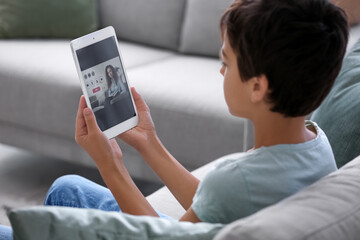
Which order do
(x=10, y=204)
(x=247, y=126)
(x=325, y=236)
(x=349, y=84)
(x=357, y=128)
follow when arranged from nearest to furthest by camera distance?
(x=325, y=236) → (x=357, y=128) → (x=349, y=84) → (x=247, y=126) → (x=10, y=204)

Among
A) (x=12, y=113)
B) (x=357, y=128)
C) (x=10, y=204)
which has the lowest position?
(x=10, y=204)

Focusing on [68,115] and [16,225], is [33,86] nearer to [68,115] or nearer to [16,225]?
[68,115]

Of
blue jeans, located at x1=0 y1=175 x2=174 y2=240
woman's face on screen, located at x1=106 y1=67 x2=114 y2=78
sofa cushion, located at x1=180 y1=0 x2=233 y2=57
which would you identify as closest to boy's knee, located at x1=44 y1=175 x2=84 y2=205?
blue jeans, located at x1=0 y1=175 x2=174 y2=240

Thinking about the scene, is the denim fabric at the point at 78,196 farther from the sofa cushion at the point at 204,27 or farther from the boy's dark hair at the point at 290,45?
the sofa cushion at the point at 204,27

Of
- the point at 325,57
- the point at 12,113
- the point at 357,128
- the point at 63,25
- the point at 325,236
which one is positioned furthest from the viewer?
the point at 63,25

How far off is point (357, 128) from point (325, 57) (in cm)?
41

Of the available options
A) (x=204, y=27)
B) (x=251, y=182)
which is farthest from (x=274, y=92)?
(x=204, y=27)

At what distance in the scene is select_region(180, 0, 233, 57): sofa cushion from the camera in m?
2.83

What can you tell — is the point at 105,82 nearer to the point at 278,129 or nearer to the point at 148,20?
the point at 278,129

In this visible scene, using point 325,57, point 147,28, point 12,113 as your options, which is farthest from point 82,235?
point 147,28

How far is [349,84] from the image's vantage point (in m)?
1.47

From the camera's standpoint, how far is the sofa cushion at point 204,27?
9.29 ft

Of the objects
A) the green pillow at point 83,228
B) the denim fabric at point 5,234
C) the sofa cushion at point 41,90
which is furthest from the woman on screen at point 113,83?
the sofa cushion at point 41,90

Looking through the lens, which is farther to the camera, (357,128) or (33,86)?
(33,86)
